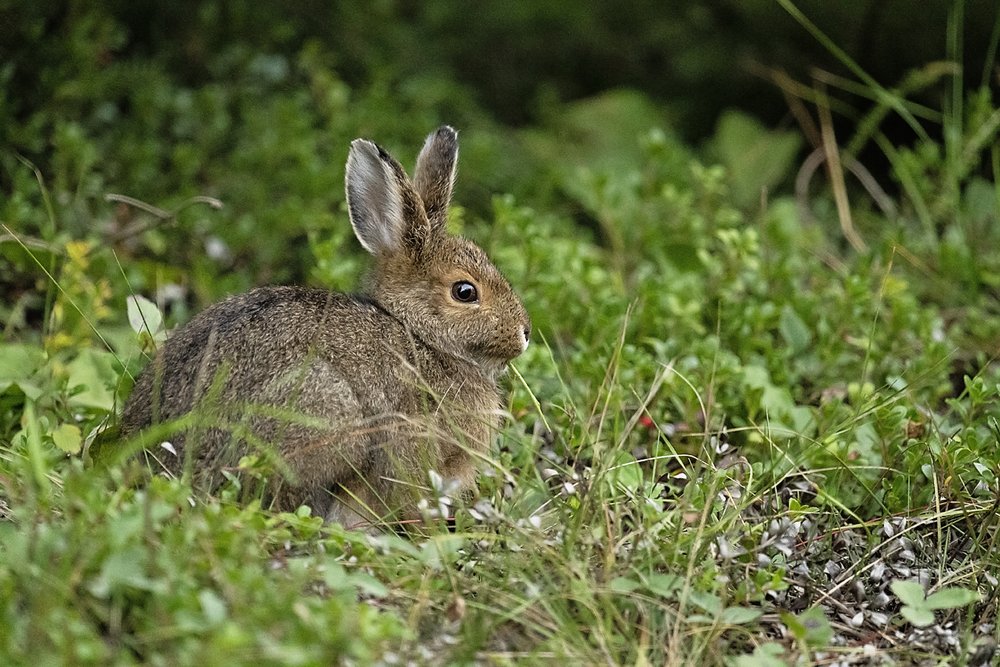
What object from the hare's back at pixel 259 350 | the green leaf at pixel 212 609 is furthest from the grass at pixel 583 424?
the hare's back at pixel 259 350

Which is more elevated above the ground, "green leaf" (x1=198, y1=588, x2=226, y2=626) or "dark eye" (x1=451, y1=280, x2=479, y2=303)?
"green leaf" (x1=198, y1=588, x2=226, y2=626)

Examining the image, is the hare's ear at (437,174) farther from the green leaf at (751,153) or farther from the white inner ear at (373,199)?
the green leaf at (751,153)

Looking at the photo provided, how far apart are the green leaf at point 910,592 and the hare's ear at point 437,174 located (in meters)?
2.52

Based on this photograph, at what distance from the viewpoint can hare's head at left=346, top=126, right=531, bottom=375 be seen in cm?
546

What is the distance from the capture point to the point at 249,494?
4.42m

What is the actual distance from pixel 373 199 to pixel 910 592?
8.92ft

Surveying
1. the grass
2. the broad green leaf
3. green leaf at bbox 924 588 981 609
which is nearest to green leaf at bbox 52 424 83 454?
the grass

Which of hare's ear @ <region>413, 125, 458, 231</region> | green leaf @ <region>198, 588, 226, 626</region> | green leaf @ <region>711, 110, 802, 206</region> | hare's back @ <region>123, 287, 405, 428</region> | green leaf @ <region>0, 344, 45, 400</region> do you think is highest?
hare's ear @ <region>413, 125, 458, 231</region>

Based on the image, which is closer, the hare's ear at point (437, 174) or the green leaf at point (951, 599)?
the green leaf at point (951, 599)

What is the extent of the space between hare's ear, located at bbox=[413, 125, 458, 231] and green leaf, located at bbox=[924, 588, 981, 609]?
2618 millimetres

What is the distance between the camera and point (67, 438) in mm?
4766

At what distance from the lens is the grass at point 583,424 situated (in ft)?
11.5

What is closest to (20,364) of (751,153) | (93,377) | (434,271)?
(93,377)

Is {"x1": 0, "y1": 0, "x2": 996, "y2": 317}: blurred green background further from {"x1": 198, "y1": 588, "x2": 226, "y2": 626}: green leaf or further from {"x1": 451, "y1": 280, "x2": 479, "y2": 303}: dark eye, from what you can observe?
{"x1": 198, "y1": 588, "x2": 226, "y2": 626}: green leaf
